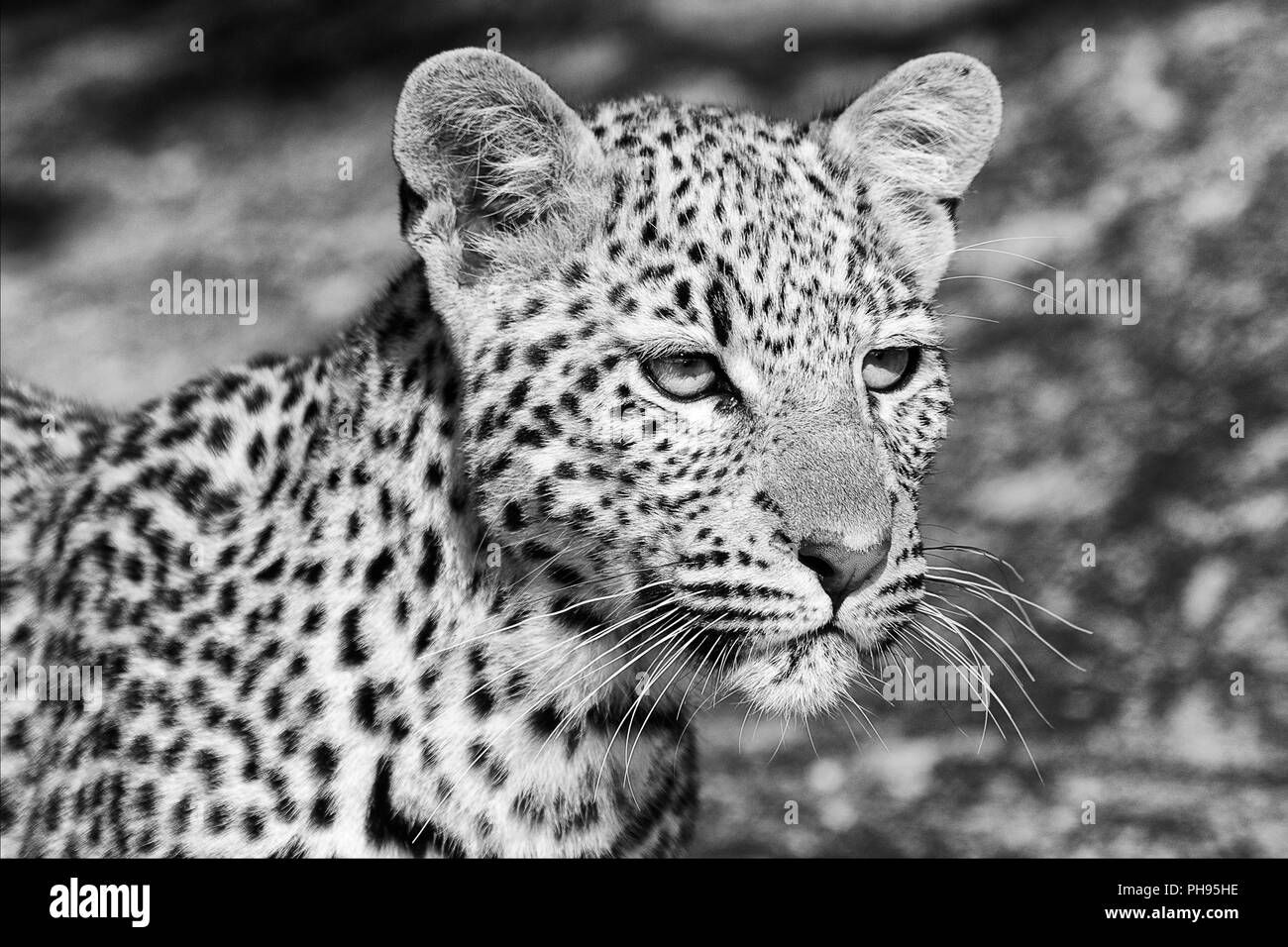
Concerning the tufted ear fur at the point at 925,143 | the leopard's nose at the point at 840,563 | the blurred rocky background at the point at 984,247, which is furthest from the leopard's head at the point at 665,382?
the blurred rocky background at the point at 984,247

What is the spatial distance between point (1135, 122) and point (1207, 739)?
3.66 metres

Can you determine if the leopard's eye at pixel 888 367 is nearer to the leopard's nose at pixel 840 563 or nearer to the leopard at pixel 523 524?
the leopard at pixel 523 524

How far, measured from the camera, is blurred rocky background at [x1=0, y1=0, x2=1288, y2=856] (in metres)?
8.32

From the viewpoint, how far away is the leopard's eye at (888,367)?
14.8 feet

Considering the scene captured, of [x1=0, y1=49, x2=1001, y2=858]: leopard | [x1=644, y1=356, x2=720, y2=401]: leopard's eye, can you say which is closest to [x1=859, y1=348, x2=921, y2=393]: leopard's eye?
[x1=0, y1=49, x2=1001, y2=858]: leopard

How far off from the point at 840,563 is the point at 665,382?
0.73 meters

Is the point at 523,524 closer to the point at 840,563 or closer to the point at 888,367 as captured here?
the point at 840,563

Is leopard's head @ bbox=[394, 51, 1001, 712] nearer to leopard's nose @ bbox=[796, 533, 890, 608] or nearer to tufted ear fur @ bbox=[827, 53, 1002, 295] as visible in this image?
leopard's nose @ bbox=[796, 533, 890, 608]

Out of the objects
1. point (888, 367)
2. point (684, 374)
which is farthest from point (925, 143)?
point (684, 374)

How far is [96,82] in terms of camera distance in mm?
8914

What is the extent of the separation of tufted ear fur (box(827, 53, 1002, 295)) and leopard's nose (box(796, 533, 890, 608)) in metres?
1.24

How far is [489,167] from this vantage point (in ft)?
14.4

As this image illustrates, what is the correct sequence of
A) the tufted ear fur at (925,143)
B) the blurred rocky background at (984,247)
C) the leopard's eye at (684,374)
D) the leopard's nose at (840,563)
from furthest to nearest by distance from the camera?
the blurred rocky background at (984,247), the tufted ear fur at (925,143), the leopard's eye at (684,374), the leopard's nose at (840,563)
